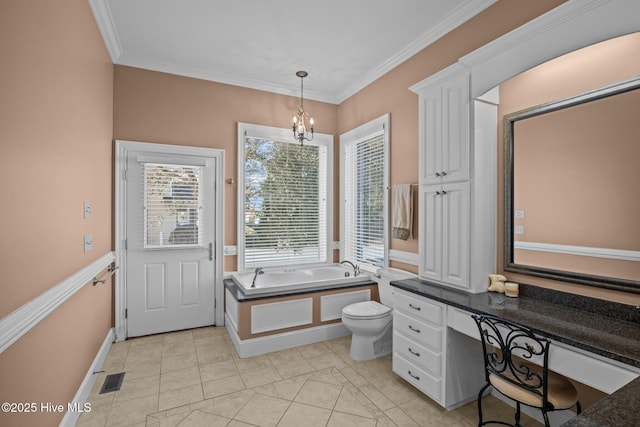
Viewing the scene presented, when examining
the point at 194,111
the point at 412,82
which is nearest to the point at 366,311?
the point at 412,82

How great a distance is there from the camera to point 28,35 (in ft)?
4.79

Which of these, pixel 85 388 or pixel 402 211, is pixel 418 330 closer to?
pixel 402 211

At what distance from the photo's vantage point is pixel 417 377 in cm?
238

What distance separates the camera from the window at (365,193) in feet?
12.0

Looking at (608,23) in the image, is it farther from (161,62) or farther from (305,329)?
(161,62)

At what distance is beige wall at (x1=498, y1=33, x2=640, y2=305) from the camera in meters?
1.74

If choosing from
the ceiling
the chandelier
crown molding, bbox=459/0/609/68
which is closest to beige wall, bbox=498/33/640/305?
crown molding, bbox=459/0/609/68

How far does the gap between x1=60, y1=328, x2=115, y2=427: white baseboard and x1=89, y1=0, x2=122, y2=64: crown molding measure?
2834 millimetres

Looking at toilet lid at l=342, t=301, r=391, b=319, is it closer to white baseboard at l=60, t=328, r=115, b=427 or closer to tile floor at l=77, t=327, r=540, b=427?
tile floor at l=77, t=327, r=540, b=427

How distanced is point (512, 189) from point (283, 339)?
2465 mm

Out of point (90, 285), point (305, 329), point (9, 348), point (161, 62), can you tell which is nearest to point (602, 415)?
point (9, 348)

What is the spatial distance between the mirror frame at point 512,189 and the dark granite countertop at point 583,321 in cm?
10

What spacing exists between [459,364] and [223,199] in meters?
2.94

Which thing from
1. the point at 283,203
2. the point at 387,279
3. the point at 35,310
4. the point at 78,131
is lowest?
the point at 387,279
